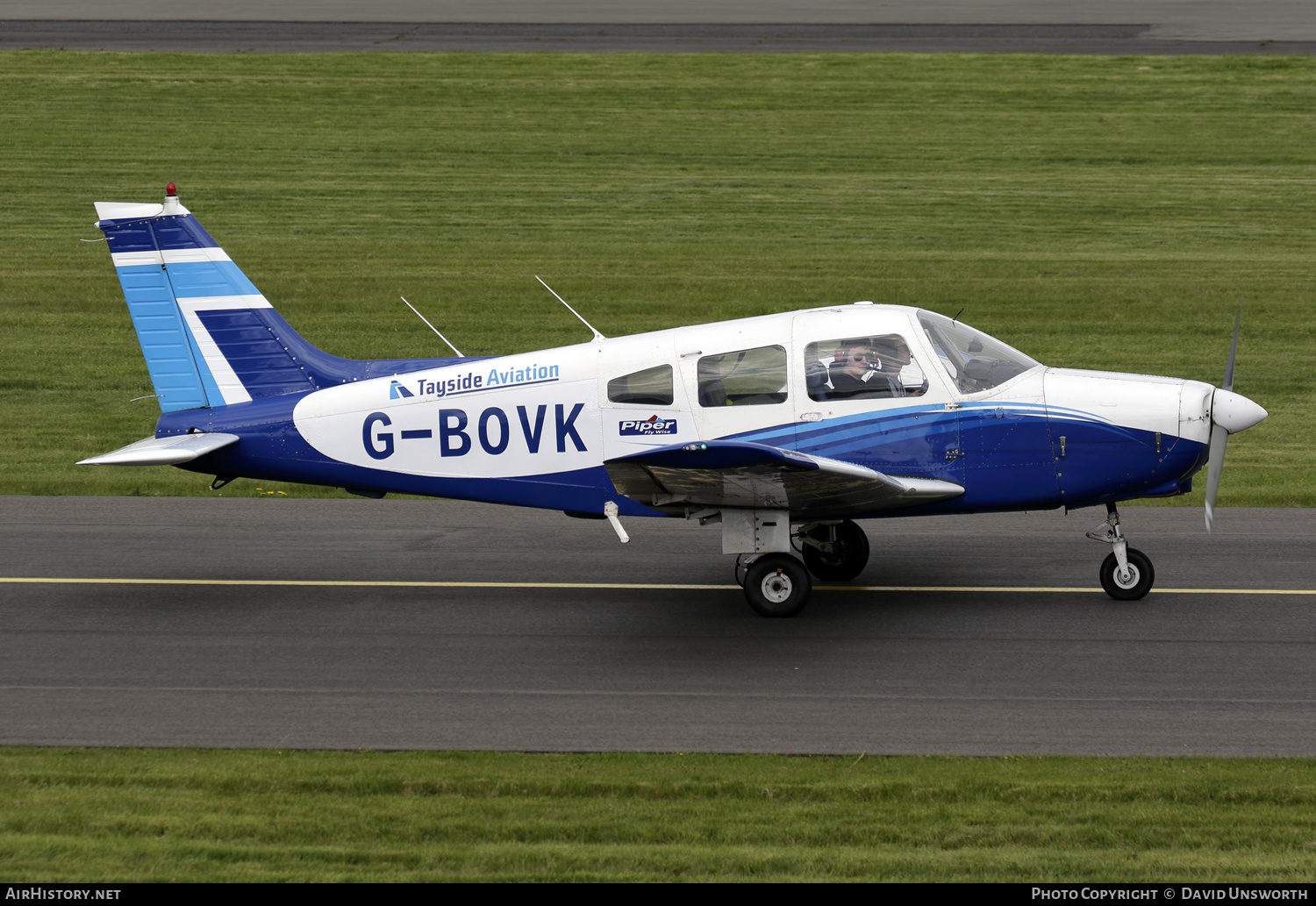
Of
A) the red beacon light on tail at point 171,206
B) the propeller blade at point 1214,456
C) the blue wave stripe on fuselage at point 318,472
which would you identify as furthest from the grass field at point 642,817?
the red beacon light on tail at point 171,206

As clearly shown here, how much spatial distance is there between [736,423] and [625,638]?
1869mm

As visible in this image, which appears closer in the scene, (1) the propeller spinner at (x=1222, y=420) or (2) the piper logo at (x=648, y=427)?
(1) the propeller spinner at (x=1222, y=420)

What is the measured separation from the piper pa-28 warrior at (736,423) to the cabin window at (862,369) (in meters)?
0.02

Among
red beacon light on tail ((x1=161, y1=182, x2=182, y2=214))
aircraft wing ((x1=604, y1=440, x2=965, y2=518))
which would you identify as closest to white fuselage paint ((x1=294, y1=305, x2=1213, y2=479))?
aircraft wing ((x1=604, y1=440, x2=965, y2=518))

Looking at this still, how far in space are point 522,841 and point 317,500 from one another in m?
8.33

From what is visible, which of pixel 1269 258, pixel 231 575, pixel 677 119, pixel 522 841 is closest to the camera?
pixel 522 841

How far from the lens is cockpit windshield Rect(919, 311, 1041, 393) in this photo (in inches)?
427

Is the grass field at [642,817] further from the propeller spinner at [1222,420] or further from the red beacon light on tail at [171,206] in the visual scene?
the red beacon light on tail at [171,206]

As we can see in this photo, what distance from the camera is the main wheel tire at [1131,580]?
11125 millimetres

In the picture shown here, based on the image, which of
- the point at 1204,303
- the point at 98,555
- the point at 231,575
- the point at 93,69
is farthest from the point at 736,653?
the point at 93,69

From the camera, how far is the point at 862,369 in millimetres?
10852

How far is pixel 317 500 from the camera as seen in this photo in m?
14.9

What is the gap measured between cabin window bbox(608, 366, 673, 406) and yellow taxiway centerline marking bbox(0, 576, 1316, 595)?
1.73 metres

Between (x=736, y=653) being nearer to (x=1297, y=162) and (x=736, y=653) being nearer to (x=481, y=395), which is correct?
(x=481, y=395)
